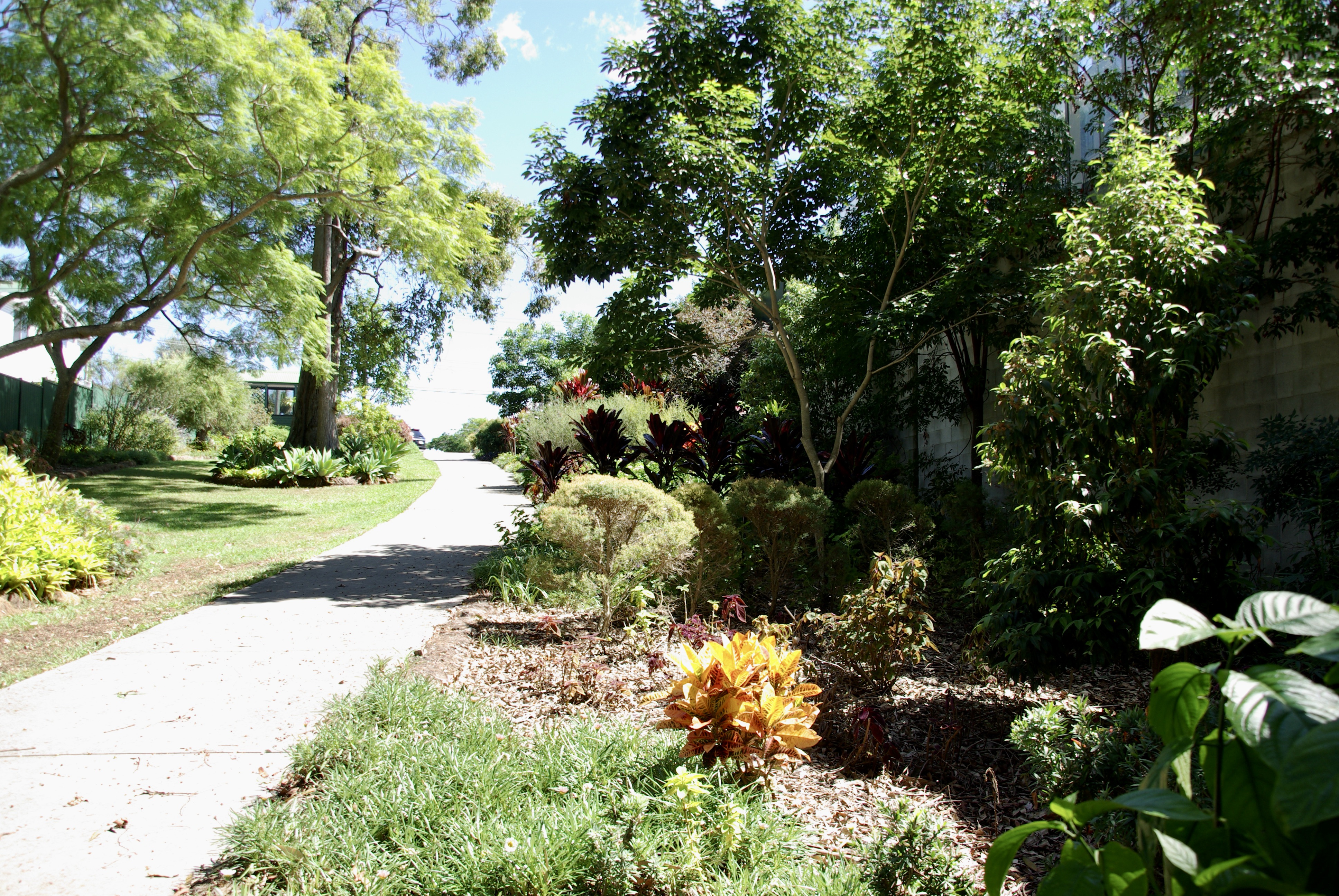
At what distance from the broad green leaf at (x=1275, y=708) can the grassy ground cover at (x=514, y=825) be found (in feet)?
5.88

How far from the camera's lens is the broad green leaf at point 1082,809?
89 cm

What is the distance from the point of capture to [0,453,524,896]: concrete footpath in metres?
2.59

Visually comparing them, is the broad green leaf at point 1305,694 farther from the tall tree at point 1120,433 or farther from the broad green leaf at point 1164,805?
the tall tree at point 1120,433

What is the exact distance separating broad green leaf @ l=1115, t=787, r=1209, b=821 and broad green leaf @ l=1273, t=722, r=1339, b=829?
6.1 inches

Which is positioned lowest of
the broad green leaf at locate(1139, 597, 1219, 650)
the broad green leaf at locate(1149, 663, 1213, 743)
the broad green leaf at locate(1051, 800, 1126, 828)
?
the broad green leaf at locate(1051, 800, 1126, 828)

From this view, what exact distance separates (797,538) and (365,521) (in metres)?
8.06

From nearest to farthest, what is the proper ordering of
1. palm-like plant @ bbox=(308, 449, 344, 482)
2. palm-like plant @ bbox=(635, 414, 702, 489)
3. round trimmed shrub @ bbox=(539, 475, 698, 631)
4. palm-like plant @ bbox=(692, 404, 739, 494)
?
1. round trimmed shrub @ bbox=(539, 475, 698, 631)
2. palm-like plant @ bbox=(692, 404, 739, 494)
3. palm-like plant @ bbox=(635, 414, 702, 489)
4. palm-like plant @ bbox=(308, 449, 344, 482)

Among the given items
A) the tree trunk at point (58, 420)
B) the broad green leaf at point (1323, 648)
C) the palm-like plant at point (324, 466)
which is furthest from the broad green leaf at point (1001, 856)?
the tree trunk at point (58, 420)

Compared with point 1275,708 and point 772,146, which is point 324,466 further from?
point 1275,708

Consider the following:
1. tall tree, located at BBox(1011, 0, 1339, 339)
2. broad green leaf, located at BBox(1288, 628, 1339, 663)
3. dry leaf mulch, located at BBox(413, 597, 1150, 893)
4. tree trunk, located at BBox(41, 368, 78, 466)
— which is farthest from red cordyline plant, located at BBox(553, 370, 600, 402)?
broad green leaf, located at BBox(1288, 628, 1339, 663)

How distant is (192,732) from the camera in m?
3.59

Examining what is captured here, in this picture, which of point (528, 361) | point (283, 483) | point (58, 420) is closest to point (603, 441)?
point (283, 483)

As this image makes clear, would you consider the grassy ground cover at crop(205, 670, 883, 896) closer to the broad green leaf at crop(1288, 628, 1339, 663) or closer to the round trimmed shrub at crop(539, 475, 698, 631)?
the round trimmed shrub at crop(539, 475, 698, 631)

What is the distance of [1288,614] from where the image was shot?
0.84m
